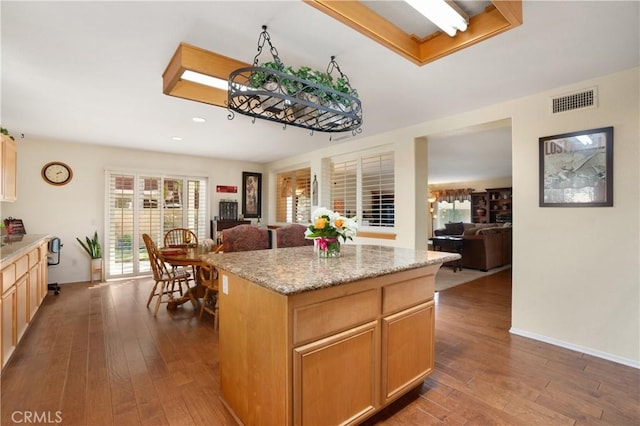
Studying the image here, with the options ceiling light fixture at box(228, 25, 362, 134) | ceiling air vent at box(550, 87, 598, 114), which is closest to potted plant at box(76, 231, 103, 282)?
ceiling light fixture at box(228, 25, 362, 134)

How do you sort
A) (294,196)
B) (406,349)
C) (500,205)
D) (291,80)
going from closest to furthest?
(291,80), (406,349), (294,196), (500,205)

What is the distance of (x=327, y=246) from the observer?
2086mm

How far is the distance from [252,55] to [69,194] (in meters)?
4.88

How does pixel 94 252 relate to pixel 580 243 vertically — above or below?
below

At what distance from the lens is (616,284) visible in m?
2.51

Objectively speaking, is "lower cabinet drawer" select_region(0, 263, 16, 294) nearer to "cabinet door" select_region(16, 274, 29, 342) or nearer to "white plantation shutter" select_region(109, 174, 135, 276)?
"cabinet door" select_region(16, 274, 29, 342)

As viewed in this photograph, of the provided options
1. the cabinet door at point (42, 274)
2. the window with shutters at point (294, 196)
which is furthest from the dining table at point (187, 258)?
the window with shutters at point (294, 196)

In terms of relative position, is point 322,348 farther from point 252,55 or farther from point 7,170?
point 7,170

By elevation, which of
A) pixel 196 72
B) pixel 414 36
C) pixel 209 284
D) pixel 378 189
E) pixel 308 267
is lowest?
pixel 209 284

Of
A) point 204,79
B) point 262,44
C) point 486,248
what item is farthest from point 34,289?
point 486,248

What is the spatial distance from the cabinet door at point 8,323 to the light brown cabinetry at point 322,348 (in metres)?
1.86

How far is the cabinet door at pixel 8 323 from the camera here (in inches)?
90.0

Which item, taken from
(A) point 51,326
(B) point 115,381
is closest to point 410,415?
(B) point 115,381

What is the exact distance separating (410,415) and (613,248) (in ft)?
7.54
